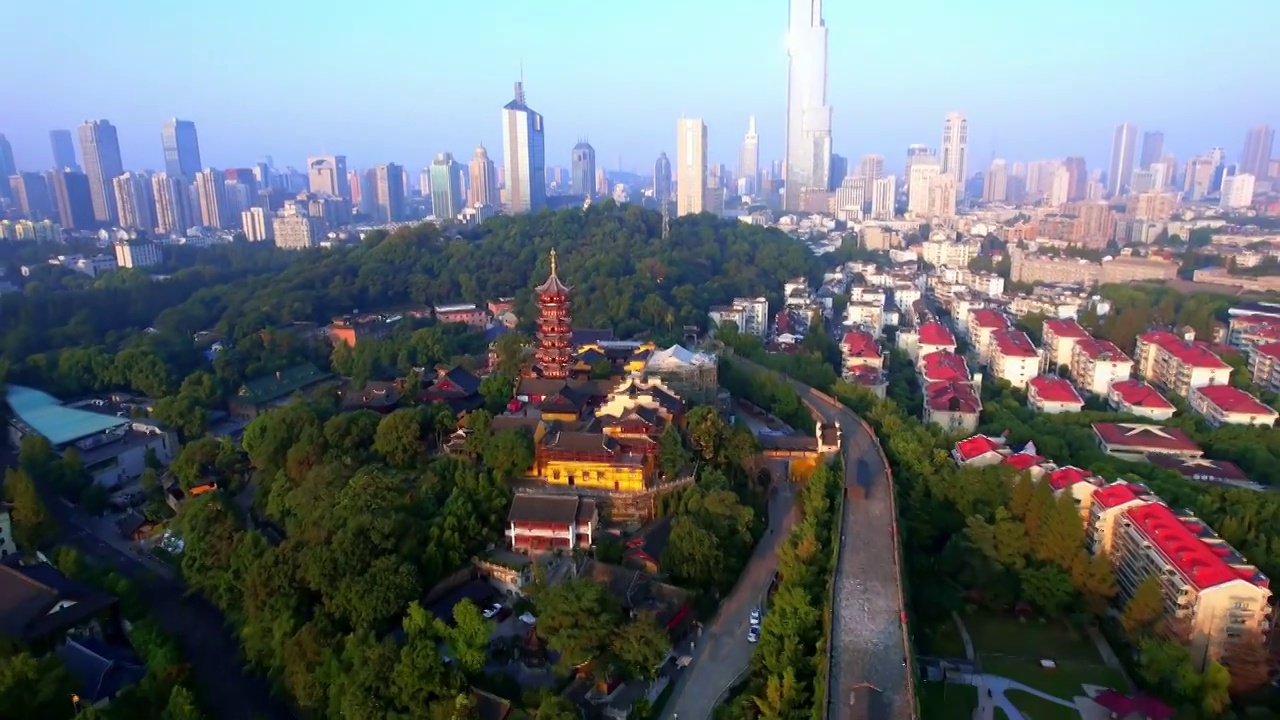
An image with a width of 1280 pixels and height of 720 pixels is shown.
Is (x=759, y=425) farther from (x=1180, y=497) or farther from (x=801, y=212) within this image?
(x=801, y=212)

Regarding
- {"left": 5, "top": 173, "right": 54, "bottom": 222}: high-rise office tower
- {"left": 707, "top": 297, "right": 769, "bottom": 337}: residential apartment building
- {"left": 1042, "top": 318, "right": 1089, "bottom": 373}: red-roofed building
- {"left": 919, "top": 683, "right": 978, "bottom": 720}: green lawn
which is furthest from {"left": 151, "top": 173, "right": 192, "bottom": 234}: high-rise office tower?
{"left": 919, "top": 683, "right": 978, "bottom": 720}: green lawn

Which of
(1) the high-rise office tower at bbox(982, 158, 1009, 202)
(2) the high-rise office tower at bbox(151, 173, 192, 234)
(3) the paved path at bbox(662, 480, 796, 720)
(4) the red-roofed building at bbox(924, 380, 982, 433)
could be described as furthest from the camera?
(1) the high-rise office tower at bbox(982, 158, 1009, 202)

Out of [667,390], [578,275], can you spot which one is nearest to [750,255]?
[578,275]

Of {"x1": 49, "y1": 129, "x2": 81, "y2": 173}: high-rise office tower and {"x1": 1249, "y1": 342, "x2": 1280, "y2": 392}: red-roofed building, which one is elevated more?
{"x1": 49, "y1": 129, "x2": 81, "y2": 173}: high-rise office tower

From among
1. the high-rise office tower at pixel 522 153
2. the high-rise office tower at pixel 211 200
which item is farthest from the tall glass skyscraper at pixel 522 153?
the high-rise office tower at pixel 211 200

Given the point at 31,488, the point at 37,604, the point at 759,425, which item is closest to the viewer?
the point at 37,604

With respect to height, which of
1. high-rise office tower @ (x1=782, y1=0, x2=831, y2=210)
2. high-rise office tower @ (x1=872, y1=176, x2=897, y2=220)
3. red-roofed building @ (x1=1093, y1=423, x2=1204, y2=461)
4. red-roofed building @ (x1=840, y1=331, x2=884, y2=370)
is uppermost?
high-rise office tower @ (x1=782, y1=0, x2=831, y2=210)

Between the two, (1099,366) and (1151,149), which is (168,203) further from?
(1151,149)

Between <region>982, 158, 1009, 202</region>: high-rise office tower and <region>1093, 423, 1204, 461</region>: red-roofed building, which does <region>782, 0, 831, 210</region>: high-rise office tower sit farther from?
<region>1093, 423, 1204, 461</region>: red-roofed building
